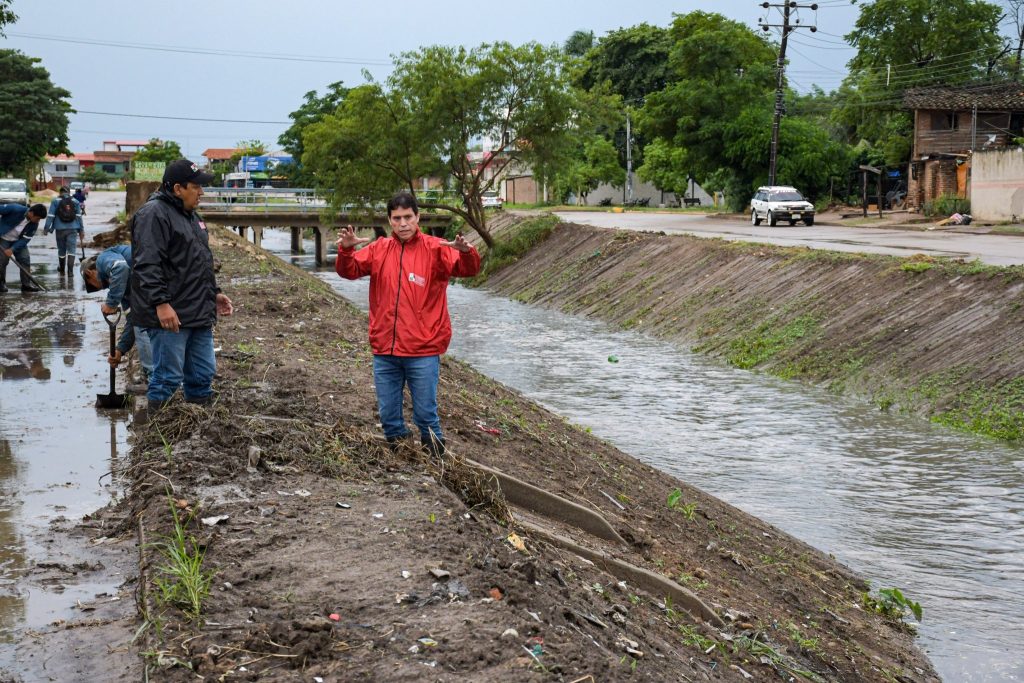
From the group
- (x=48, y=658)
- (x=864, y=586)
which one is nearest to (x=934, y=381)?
(x=864, y=586)

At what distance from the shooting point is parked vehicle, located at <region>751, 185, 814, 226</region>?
4162cm

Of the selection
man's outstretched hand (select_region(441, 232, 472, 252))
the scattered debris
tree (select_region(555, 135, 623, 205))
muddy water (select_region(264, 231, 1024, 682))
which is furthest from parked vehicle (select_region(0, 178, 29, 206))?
the scattered debris

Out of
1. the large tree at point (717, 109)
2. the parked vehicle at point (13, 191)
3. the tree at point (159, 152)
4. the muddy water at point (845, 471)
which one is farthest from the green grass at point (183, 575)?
the tree at point (159, 152)

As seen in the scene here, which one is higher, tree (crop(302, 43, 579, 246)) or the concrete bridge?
tree (crop(302, 43, 579, 246))

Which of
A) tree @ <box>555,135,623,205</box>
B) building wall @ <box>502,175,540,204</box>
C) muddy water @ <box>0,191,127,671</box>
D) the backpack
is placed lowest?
muddy water @ <box>0,191,127,671</box>

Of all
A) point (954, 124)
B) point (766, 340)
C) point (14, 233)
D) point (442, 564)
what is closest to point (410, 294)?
point (442, 564)

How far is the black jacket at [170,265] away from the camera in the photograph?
23.6 ft

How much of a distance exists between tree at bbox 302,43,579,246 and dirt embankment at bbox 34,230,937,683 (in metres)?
32.2

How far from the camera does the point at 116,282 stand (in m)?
9.51

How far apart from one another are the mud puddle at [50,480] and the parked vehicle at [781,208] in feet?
99.6

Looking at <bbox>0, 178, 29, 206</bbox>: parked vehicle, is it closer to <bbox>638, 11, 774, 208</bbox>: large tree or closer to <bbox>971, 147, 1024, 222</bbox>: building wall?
<bbox>638, 11, 774, 208</bbox>: large tree

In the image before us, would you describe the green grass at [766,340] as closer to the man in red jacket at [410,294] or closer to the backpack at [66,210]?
the backpack at [66,210]

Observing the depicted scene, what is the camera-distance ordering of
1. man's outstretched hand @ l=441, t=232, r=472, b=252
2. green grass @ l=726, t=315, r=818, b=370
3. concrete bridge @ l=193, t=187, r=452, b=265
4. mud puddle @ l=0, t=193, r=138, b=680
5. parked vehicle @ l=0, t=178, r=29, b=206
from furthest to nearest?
concrete bridge @ l=193, t=187, r=452, b=265, parked vehicle @ l=0, t=178, r=29, b=206, green grass @ l=726, t=315, r=818, b=370, man's outstretched hand @ l=441, t=232, r=472, b=252, mud puddle @ l=0, t=193, r=138, b=680

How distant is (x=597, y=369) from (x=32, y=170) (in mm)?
79536
